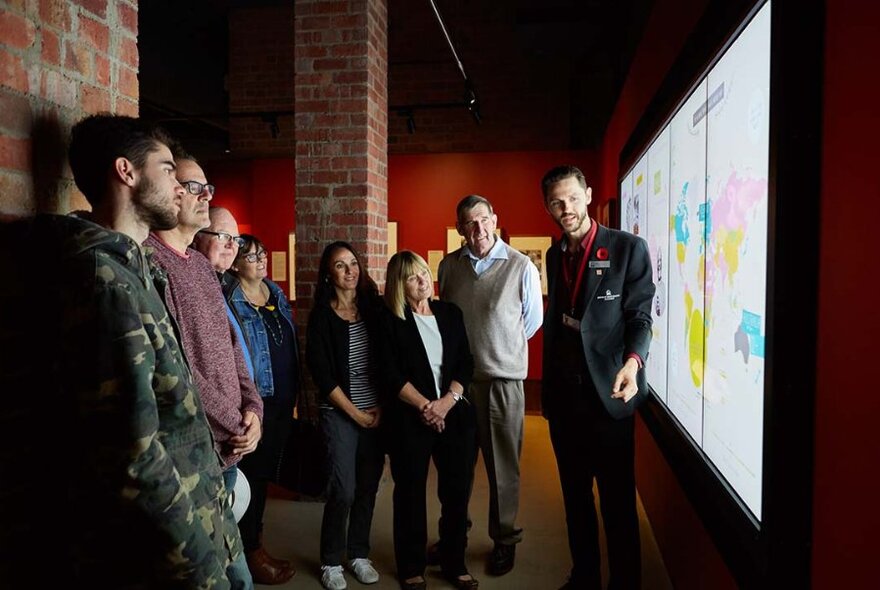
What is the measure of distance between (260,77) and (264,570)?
292 inches

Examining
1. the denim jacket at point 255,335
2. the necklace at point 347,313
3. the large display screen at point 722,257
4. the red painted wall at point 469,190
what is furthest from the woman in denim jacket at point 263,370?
the red painted wall at point 469,190

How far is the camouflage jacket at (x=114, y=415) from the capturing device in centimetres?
124

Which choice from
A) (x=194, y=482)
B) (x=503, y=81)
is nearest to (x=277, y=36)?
(x=503, y=81)

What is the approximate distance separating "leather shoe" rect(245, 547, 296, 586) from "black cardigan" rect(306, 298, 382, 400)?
915 millimetres

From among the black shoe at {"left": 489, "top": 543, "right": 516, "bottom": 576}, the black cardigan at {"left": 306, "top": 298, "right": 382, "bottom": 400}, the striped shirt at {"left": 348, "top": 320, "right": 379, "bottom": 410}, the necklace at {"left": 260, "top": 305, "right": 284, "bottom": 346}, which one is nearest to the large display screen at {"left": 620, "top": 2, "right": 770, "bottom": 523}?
the black shoe at {"left": 489, "top": 543, "right": 516, "bottom": 576}

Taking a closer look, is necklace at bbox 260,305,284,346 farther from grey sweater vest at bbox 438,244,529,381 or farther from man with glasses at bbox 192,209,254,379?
grey sweater vest at bbox 438,244,529,381

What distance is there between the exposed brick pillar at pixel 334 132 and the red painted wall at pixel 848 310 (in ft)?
10.7

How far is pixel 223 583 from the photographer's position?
1400 millimetres

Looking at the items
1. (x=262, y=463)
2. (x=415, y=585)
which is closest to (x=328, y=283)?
(x=262, y=463)

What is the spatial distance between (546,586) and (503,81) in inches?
262

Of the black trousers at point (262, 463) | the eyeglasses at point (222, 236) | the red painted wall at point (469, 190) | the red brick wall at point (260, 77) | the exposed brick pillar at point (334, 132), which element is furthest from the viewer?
the red brick wall at point (260, 77)

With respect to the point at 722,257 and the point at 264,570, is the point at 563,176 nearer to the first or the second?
the point at 722,257

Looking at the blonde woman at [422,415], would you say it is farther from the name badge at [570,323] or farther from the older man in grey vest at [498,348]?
the name badge at [570,323]

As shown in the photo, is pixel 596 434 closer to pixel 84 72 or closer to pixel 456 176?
pixel 84 72
